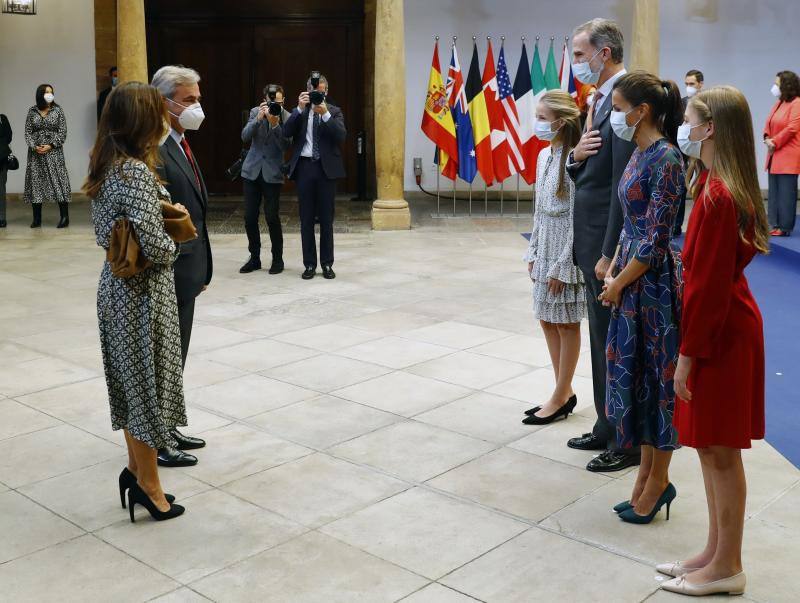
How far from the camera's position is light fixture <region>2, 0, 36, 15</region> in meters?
12.8

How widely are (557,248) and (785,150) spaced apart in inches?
284

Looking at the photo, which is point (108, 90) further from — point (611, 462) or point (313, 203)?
point (611, 462)

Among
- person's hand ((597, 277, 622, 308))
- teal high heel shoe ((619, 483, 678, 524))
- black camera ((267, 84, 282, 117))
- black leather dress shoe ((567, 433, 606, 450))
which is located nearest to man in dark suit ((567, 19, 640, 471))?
black leather dress shoe ((567, 433, 606, 450))

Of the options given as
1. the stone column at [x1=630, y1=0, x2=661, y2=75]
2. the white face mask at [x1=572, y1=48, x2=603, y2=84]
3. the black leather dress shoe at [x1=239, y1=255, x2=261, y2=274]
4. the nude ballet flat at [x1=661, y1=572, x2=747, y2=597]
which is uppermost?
the stone column at [x1=630, y1=0, x2=661, y2=75]

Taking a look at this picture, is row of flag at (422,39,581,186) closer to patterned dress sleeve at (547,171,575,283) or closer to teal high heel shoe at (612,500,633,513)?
patterned dress sleeve at (547,171,575,283)

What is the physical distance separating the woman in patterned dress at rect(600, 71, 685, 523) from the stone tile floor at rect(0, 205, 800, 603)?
382 millimetres

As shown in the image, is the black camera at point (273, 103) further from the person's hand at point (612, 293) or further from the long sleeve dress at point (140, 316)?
the person's hand at point (612, 293)

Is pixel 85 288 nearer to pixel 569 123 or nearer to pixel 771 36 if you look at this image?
pixel 569 123

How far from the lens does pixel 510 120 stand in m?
12.8

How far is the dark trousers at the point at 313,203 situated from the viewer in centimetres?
869

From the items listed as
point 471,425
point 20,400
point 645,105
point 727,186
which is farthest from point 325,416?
point 727,186

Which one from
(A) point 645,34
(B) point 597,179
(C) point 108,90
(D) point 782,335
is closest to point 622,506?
(B) point 597,179

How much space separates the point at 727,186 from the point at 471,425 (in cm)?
226

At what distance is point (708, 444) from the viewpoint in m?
2.99
